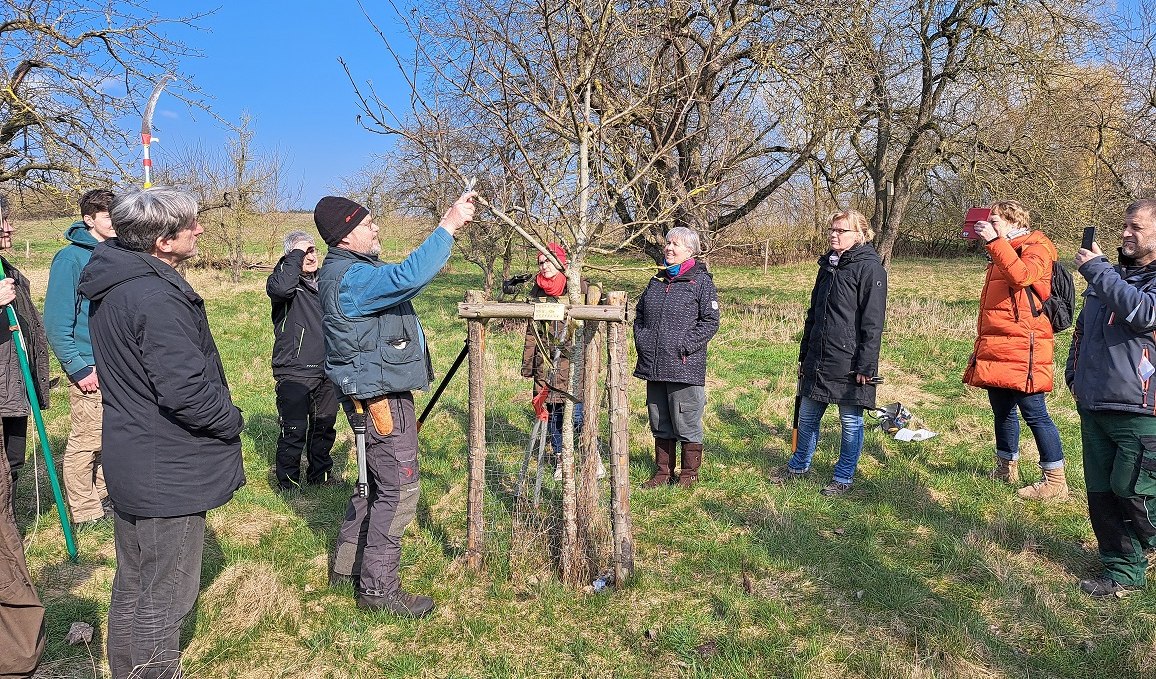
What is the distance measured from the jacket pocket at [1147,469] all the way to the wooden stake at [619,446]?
8.06ft

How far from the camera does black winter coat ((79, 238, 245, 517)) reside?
2447mm

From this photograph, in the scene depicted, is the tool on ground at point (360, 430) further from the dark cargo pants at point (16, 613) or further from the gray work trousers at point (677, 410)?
the gray work trousers at point (677, 410)

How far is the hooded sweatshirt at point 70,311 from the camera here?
4.09 metres

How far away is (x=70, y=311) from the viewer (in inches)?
163

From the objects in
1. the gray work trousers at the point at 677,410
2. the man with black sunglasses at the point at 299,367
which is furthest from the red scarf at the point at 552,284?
the man with black sunglasses at the point at 299,367

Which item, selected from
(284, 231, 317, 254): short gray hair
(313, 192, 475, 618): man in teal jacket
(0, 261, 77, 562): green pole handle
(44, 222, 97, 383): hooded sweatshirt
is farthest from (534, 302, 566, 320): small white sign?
(0, 261, 77, 562): green pole handle

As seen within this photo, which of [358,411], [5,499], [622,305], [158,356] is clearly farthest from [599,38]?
[5,499]

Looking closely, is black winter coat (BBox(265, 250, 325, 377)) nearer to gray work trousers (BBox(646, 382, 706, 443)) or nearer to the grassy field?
the grassy field

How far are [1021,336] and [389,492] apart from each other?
430 centimetres

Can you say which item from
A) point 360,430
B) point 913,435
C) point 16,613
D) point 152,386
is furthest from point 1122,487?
point 16,613

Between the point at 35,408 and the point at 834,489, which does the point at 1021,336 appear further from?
the point at 35,408

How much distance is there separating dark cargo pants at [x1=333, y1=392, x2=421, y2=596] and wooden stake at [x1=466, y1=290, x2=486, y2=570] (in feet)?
1.22

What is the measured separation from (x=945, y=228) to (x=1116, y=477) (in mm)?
27287

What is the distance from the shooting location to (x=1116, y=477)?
3463 millimetres
